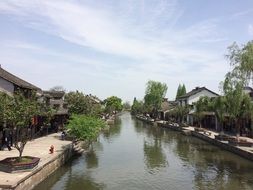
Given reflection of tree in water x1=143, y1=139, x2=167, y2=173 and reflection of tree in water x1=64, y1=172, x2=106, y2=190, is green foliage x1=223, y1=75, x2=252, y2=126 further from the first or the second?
reflection of tree in water x1=64, y1=172, x2=106, y2=190

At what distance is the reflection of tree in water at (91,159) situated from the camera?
1426 inches

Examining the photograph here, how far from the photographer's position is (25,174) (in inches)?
1006

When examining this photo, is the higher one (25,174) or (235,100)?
(235,100)

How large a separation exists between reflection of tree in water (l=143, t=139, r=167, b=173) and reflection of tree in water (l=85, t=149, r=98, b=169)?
533 cm

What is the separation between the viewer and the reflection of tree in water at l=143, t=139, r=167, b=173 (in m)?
38.0

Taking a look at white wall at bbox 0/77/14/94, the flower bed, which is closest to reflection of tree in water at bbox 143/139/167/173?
the flower bed

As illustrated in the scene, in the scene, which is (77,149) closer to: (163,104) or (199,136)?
(199,136)

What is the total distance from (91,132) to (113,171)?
1000 centimetres

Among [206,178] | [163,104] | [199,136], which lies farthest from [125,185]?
[163,104]

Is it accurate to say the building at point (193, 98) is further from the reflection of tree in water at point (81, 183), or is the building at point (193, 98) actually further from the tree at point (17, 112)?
the tree at point (17, 112)

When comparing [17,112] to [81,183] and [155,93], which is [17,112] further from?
[155,93]

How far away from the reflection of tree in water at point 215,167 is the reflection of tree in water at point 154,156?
2.27 m

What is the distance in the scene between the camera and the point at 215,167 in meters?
37.2

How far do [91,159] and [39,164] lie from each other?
11.0m
